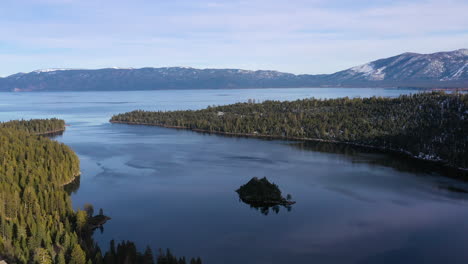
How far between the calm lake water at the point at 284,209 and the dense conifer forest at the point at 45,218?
5.07m

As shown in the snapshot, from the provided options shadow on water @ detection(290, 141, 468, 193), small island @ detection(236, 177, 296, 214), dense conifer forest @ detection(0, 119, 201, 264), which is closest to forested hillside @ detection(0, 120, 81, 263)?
dense conifer forest @ detection(0, 119, 201, 264)

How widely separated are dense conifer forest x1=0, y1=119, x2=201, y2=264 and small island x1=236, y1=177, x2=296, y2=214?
96.7 feet

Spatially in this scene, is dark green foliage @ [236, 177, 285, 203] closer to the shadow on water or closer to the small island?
the small island

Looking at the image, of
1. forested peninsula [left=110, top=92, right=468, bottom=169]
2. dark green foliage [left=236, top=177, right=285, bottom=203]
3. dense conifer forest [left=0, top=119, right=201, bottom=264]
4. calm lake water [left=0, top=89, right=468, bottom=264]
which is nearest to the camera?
dense conifer forest [left=0, top=119, right=201, bottom=264]

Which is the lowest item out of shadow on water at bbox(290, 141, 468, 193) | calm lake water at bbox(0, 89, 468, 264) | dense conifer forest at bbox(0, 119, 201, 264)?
calm lake water at bbox(0, 89, 468, 264)

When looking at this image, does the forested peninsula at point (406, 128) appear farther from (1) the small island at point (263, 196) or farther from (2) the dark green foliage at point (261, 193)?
(2) the dark green foliage at point (261, 193)

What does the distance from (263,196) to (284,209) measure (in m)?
6.93

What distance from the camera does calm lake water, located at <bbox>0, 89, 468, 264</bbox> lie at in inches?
2479

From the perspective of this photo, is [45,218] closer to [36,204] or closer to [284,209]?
[36,204]

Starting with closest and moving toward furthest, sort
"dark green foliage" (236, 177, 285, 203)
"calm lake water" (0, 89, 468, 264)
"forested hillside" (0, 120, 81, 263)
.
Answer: "forested hillside" (0, 120, 81, 263)
"calm lake water" (0, 89, 468, 264)
"dark green foliage" (236, 177, 285, 203)

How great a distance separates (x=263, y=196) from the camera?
288 ft

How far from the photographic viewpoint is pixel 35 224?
6184 cm

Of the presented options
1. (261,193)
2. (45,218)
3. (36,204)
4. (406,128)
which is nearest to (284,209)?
(261,193)

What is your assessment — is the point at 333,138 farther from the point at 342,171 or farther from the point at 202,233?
the point at 202,233
